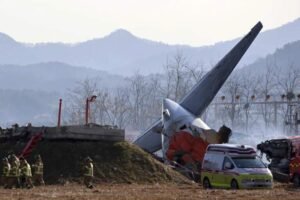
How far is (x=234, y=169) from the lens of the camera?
3638 cm

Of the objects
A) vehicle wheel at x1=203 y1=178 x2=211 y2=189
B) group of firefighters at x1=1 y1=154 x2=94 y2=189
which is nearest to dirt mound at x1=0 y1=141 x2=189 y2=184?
group of firefighters at x1=1 y1=154 x2=94 y2=189

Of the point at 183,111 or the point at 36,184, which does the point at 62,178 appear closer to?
the point at 36,184

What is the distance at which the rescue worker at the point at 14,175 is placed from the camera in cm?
3658

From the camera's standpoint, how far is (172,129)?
176 feet

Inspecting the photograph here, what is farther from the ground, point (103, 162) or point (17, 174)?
point (103, 162)

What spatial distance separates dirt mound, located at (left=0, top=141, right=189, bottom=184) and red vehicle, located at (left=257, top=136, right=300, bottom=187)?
24.8 feet

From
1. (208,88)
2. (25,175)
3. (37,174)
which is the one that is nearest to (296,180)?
(37,174)

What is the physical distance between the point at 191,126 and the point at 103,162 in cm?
1125

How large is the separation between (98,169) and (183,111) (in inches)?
570

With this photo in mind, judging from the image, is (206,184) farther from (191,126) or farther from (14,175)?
(191,126)

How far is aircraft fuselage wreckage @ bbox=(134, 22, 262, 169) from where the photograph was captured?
166ft

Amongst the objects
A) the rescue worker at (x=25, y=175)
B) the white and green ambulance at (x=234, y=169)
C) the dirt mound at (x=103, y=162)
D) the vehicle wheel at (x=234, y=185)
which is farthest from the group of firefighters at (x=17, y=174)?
the vehicle wheel at (x=234, y=185)

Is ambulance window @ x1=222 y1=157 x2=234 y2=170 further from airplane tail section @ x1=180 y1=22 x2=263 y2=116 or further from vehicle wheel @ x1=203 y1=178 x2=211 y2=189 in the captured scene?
airplane tail section @ x1=180 y1=22 x2=263 y2=116

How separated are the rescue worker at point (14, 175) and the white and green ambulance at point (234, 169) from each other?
32.2 feet
